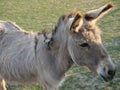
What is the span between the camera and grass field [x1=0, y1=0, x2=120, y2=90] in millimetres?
5623

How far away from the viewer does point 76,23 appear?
11.0ft

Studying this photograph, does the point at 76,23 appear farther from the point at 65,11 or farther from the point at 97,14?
the point at 65,11

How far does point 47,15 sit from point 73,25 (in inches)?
322

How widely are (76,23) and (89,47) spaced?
32 cm

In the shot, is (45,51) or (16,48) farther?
(16,48)

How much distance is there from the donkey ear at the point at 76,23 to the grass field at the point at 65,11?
224 cm

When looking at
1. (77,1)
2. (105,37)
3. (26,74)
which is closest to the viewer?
(26,74)

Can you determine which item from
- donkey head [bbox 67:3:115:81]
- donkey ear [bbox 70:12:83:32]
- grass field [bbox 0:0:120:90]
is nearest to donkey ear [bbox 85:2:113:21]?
donkey head [bbox 67:3:115:81]

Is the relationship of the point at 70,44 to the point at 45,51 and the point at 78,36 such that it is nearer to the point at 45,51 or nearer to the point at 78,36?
the point at 78,36

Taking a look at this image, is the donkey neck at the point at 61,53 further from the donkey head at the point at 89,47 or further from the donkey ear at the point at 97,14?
the donkey ear at the point at 97,14

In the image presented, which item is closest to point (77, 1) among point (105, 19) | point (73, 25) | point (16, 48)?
point (105, 19)

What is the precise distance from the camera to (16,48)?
14.6 feet

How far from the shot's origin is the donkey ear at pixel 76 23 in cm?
321

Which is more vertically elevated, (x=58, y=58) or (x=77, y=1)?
(x=77, y=1)
